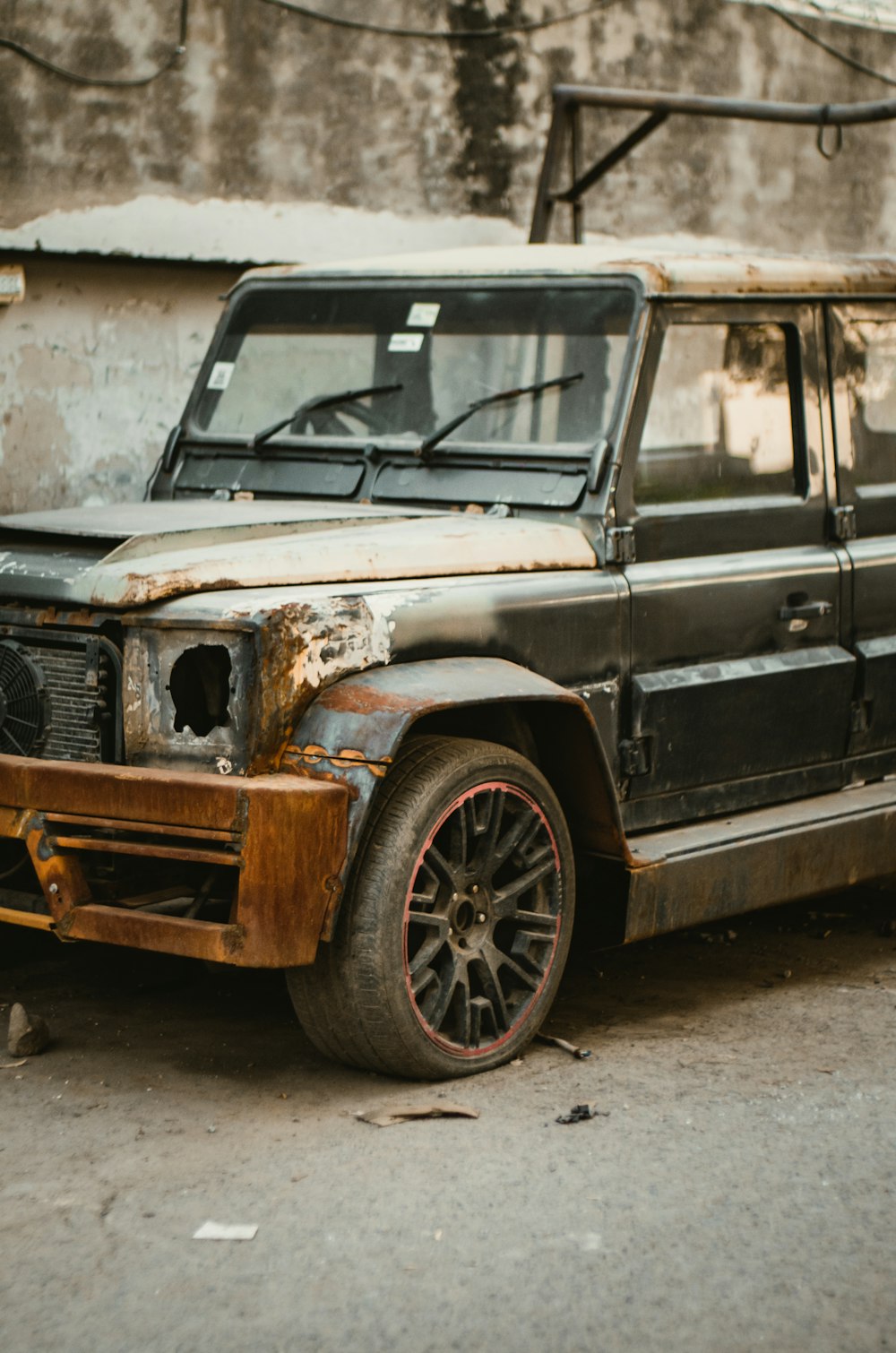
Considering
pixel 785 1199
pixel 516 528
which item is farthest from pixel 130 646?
pixel 785 1199

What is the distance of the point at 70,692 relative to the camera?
417 cm

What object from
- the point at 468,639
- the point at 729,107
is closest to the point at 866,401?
the point at 468,639

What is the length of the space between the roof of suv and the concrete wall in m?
3.58

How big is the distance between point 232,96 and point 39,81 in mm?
1114

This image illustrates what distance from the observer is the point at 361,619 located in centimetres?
409

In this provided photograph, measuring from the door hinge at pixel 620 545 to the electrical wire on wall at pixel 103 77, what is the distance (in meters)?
5.28

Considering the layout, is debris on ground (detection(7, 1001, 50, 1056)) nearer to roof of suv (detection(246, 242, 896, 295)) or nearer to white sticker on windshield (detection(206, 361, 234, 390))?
white sticker on windshield (detection(206, 361, 234, 390))

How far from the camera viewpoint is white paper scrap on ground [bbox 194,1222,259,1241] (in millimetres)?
3432

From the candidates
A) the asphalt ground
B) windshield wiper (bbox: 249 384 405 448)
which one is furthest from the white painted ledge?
the asphalt ground

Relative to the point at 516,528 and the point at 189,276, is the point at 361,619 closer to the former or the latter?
the point at 516,528

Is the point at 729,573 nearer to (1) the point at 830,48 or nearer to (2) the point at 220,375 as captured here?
(2) the point at 220,375

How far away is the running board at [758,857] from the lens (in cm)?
467

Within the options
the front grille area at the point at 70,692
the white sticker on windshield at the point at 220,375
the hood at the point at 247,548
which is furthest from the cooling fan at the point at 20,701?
the white sticker on windshield at the point at 220,375

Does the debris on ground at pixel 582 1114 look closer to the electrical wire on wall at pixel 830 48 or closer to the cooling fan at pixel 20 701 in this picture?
the cooling fan at pixel 20 701
